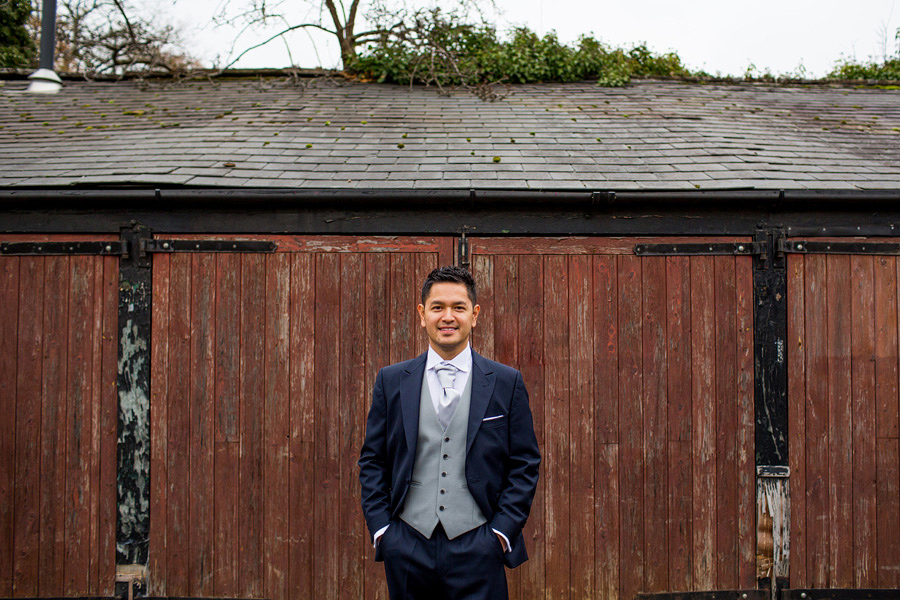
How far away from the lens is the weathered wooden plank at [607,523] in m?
3.75

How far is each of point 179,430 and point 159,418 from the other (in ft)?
0.54

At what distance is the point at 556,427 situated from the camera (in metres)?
3.82

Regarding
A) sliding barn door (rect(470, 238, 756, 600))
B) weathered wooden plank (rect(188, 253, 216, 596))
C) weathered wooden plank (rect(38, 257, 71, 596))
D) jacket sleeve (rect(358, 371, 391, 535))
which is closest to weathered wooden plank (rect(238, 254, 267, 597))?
weathered wooden plank (rect(188, 253, 216, 596))

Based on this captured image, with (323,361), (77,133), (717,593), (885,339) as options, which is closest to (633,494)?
(717,593)

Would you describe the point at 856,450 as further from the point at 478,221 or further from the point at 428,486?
the point at 428,486

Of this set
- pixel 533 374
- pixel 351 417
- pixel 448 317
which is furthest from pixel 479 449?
pixel 351 417

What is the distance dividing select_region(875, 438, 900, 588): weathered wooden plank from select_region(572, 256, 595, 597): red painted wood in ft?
6.66

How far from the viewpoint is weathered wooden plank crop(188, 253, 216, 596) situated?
3.76 m

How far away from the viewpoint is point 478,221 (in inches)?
152

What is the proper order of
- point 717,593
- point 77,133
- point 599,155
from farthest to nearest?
point 77,133 → point 599,155 → point 717,593

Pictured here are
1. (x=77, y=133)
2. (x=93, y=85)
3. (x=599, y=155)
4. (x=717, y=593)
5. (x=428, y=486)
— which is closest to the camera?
(x=428, y=486)

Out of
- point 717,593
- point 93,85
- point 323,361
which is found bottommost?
A: point 717,593

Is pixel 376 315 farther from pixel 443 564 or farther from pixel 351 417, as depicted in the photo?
pixel 443 564

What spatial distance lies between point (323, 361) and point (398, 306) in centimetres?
66
